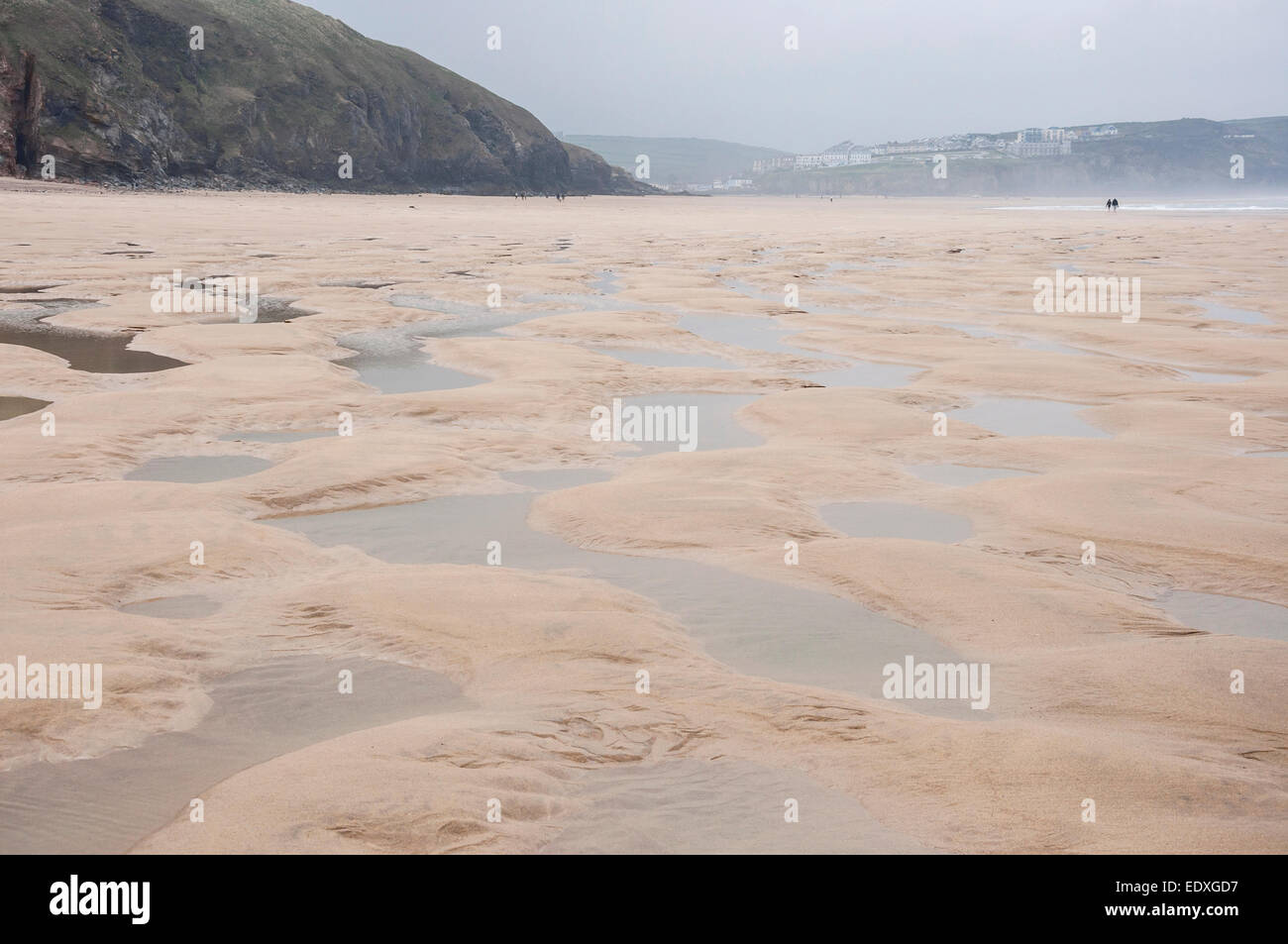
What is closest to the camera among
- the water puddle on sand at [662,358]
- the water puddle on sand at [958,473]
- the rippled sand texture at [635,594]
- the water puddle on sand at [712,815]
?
the water puddle on sand at [712,815]

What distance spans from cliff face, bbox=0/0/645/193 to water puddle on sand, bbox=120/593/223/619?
65.8 m

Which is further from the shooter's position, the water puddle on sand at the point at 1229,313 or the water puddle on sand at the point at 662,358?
the water puddle on sand at the point at 1229,313

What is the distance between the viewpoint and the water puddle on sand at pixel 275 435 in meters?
8.69

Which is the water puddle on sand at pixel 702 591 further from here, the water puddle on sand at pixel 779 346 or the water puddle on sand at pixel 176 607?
the water puddle on sand at pixel 779 346

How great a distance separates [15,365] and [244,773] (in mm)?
9187

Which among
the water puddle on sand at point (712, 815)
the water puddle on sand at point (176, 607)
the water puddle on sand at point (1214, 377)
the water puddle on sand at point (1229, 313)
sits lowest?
the water puddle on sand at point (712, 815)

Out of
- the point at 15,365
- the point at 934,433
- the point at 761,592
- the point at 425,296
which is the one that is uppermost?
the point at 425,296

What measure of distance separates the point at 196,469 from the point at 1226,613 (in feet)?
A: 22.6

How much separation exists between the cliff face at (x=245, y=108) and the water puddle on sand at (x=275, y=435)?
62.1m

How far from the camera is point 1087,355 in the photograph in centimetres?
1333

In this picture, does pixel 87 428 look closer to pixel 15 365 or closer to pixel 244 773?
pixel 15 365

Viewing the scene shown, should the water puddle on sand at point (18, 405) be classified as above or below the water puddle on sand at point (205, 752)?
above
